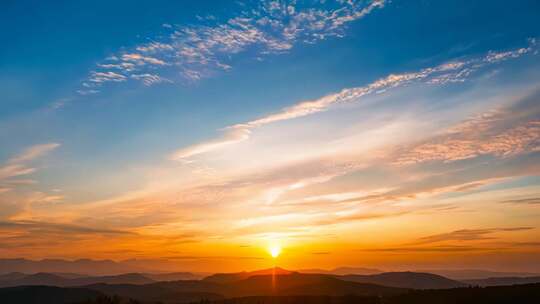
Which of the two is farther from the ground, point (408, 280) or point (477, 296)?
point (477, 296)

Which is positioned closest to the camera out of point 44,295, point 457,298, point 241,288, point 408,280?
point 457,298

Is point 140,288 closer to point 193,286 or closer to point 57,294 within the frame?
point 193,286

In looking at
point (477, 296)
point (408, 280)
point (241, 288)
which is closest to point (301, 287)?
point (241, 288)

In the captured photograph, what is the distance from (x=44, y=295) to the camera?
9494cm

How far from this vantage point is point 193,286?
A: 4963 inches

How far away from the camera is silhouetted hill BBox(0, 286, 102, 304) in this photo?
298 feet

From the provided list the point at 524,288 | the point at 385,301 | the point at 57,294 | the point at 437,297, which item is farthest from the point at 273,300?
the point at 57,294

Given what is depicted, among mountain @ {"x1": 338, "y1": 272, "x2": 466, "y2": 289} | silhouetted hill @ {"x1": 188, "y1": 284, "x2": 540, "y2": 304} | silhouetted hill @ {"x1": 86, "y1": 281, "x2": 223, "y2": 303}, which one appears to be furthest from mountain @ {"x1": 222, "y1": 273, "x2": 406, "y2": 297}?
mountain @ {"x1": 338, "y1": 272, "x2": 466, "y2": 289}

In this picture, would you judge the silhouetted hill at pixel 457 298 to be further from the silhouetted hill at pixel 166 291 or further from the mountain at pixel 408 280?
the mountain at pixel 408 280

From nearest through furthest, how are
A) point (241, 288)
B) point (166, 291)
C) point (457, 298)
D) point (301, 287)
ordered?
point (457, 298), point (301, 287), point (166, 291), point (241, 288)

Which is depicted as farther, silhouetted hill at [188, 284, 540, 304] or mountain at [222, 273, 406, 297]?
mountain at [222, 273, 406, 297]

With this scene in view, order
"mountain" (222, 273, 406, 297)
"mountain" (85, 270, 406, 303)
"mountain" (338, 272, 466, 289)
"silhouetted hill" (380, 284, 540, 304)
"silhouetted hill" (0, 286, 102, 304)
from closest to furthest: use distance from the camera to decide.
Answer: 1. "silhouetted hill" (380, 284, 540, 304)
2. "mountain" (222, 273, 406, 297)
3. "mountain" (85, 270, 406, 303)
4. "silhouetted hill" (0, 286, 102, 304)
5. "mountain" (338, 272, 466, 289)

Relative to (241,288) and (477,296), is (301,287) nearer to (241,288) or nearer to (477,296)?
(241,288)

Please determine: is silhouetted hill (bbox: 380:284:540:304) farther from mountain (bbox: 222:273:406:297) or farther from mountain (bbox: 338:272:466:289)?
mountain (bbox: 338:272:466:289)
